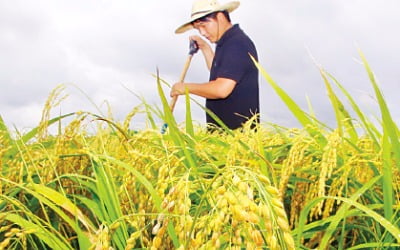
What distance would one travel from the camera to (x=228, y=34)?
5.85 metres

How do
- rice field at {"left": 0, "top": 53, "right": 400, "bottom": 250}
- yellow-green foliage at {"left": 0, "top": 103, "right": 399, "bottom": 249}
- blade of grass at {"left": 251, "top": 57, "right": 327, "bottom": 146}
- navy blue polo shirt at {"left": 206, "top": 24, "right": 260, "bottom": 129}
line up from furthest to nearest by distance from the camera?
navy blue polo shirt at {"left": 206, "top": 24, "right": 260, "bottom": 129} < blade of grass at {"left": 251, "top": 57, "right": 327, "bottom": 146} < rice field at {"left": 0, "top": 53, "right": 400, "bottom": 250} < yellow-green foliage at {"left": 0, "top": 103, "right": 399, "bottom": 249}

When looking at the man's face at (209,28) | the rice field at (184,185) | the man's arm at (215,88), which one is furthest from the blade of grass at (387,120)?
the man's face at (209,28)

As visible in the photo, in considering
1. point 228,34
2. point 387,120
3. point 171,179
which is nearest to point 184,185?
point 171,179

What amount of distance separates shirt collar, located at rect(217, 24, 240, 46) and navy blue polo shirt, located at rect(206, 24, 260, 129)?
1.5 inches

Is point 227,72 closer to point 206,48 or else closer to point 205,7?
point 205,7

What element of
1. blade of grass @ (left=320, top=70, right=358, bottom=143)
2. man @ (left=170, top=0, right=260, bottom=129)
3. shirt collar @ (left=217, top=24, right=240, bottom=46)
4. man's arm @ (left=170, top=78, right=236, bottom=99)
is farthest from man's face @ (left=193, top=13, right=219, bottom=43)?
blade of grass @ (left=320, top=70, right=358, bottom=143)

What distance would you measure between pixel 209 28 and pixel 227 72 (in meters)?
1.06

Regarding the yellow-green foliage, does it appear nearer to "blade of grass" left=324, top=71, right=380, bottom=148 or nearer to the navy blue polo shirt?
"blade of grass" left=324, top=71, right=380, bottom=148

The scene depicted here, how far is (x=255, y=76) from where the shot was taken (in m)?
5.67

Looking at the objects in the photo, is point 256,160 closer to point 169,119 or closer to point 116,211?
point 169,119

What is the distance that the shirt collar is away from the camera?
19.1ft

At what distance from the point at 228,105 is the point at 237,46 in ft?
1.82

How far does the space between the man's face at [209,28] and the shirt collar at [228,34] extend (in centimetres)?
24

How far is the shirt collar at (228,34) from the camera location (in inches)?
229
